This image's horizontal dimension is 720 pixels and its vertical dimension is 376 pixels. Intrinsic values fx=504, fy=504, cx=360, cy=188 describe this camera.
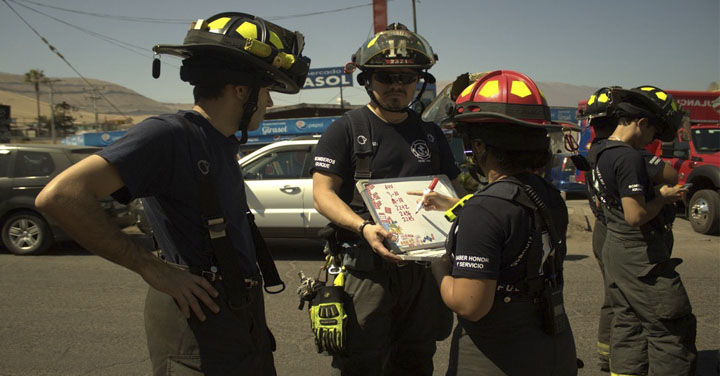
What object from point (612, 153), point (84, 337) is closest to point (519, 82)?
point (612, 153)

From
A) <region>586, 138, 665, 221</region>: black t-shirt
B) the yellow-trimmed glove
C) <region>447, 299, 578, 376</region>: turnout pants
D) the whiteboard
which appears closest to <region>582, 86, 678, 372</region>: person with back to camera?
<region>586, 138, 665, 221</region>: black t-shirt

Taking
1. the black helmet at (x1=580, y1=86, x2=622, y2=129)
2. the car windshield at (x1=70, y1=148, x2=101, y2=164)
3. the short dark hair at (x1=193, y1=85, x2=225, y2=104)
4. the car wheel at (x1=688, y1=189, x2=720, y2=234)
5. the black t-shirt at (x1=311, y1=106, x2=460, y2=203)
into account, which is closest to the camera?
the short dark hair at (x1=193, y1=85, x2=225, y2=104)

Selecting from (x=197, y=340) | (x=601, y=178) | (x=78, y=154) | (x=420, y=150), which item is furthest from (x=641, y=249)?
(x=78, y=154)

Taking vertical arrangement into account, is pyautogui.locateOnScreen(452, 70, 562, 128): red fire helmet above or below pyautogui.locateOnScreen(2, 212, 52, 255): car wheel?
above

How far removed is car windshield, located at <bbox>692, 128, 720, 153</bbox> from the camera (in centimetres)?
1050

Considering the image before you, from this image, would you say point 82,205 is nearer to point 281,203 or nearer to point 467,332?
point 467,332

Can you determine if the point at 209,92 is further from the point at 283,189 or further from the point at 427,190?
the point at 283,189

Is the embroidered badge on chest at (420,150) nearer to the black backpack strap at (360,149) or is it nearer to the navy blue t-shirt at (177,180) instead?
the black backpack strap at (360,149)

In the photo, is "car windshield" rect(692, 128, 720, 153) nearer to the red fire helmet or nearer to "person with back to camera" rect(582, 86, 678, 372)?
"person with back to camera" rect(582, 86, 678, 372)

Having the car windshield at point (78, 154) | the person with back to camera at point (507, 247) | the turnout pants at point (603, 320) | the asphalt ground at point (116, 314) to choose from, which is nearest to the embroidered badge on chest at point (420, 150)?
the person with back to camera at point (507, 247)

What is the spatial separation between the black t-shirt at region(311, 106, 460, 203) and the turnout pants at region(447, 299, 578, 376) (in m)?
1.02

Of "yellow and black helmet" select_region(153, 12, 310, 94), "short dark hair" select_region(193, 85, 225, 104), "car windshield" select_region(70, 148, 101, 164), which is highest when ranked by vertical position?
"yellow and black helmet" select_region(153, 12, 310, 94)

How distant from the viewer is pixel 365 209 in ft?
8.64

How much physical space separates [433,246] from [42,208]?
5.06 feet
